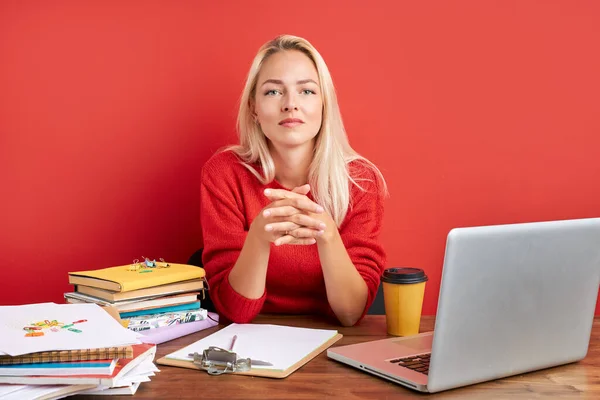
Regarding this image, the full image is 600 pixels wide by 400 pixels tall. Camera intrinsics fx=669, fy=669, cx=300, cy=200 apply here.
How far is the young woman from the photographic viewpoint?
6.09ft

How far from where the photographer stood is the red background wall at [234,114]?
92.5 inches

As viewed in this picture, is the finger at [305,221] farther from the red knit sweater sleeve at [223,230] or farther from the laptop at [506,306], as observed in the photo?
the laptop at [506,306]

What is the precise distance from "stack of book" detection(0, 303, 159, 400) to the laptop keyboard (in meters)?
0.46

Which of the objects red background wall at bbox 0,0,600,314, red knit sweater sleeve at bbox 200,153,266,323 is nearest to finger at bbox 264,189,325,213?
red knit sweater sleeve at bbox 200,153,266,323

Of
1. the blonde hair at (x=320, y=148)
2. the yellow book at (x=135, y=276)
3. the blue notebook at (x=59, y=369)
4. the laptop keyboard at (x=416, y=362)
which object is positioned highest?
the blonde hair at (x=320, y=148)

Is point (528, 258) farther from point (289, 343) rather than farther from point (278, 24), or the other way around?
point (278, 24)

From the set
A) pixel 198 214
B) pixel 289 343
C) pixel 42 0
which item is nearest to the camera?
pixel 289 343

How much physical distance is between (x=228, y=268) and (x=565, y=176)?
1.32m

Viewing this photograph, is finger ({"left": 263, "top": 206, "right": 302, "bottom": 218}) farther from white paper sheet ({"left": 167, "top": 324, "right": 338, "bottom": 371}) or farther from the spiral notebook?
the spiral notebook

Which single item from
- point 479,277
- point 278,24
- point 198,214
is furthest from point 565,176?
point 479,277

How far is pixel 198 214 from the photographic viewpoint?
2473 millimetres

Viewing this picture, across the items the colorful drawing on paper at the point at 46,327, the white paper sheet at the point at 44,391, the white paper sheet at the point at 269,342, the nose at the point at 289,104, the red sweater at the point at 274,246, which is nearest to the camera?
the white paper sheet at the point at 44,391

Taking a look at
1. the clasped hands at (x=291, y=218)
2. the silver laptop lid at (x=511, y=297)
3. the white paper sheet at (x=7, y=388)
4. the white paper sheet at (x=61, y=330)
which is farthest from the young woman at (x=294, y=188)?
the white paper sheet at (x=7, y=388)

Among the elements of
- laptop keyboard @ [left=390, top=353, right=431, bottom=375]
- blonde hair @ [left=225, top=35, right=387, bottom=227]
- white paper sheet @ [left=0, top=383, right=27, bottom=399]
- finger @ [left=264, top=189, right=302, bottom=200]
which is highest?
blonde hair @ [left=225, top=35, right=387, bottom=227]
